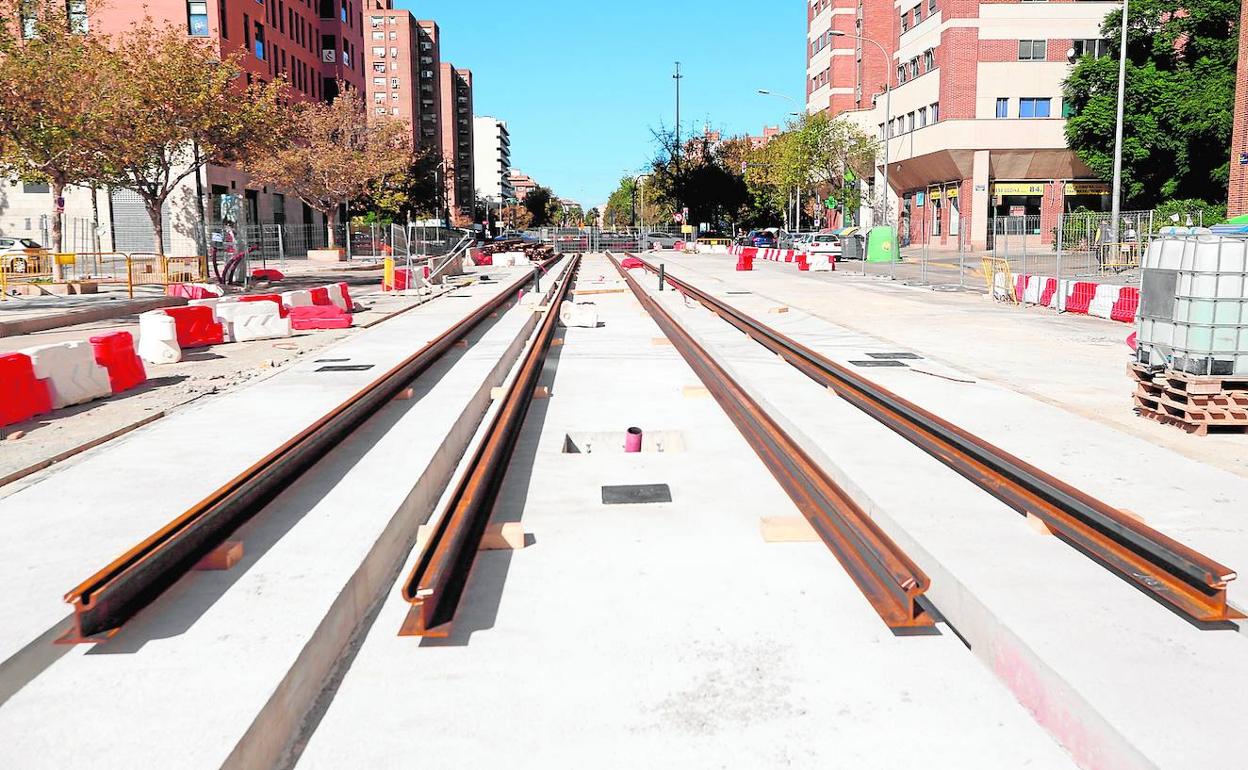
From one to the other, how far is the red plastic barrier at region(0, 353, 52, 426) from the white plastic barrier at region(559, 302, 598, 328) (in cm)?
890

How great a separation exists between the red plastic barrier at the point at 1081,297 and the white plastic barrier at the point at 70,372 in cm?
1733

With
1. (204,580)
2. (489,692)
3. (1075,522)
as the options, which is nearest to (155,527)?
(204,580)

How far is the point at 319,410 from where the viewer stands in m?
9.59

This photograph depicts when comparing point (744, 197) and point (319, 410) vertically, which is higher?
point (744, 197)

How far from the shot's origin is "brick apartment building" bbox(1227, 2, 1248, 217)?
31.0 meters

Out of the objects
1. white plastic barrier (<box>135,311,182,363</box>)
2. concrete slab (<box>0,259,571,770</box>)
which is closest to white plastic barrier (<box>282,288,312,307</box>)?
white plastic barrier (<box>135,311,182,363</box>)

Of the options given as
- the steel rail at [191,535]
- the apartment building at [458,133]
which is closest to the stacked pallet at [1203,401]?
the steel rail at [191,535]

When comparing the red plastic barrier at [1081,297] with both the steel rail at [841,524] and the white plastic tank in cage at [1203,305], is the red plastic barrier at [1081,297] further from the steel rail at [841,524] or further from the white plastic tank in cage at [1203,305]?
the steel rail at [841,524]

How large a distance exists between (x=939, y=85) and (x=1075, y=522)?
2352 inches

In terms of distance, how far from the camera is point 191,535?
5.38m

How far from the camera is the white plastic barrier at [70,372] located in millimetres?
10477

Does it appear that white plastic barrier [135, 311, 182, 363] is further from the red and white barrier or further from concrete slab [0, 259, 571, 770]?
the red and white barrier

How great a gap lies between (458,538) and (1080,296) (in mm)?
18223

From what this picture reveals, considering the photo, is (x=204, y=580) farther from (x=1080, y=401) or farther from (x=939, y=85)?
(x=939, y=85)
